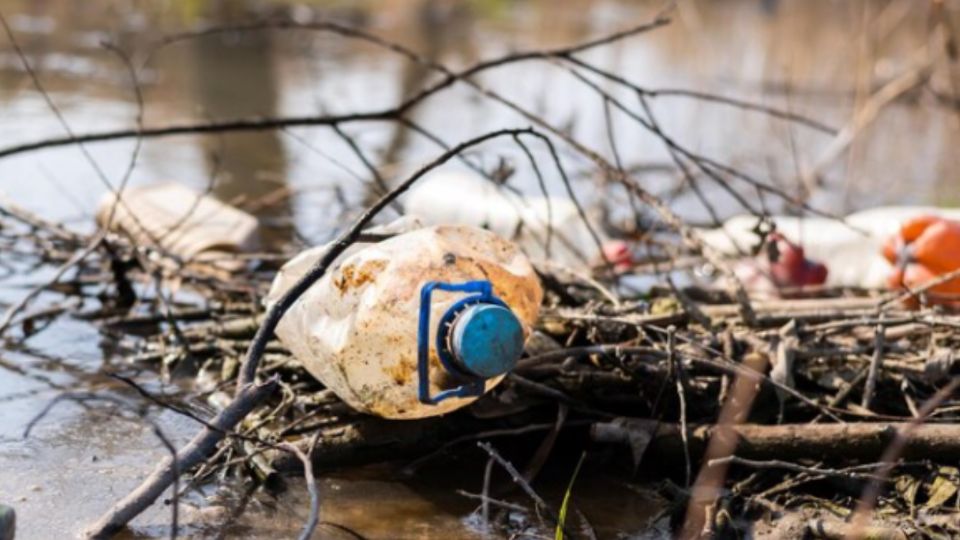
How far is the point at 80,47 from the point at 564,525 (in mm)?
8465

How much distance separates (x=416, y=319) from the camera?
2434 mm

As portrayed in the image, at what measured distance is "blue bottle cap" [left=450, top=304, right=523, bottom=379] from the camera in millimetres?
2246

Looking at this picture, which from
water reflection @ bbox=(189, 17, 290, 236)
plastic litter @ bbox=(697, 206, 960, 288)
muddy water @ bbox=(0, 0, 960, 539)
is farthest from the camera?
water reflection @ bbox=(189, 17, 290, 236)

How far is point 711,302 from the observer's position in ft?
11.6

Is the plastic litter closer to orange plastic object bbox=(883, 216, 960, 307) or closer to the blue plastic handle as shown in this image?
orange plastic object bbox=(883, 216, 960, 307)

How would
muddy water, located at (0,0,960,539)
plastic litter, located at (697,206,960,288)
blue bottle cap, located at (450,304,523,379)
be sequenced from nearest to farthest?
blue bottle cap, located at (450,304,523,379), muddy water, located at (0,0,960,539), plastic litter, located at (697,206,960,288)

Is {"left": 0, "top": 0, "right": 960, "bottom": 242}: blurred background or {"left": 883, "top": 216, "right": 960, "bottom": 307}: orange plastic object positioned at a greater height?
{"left": 0, "top": 0, "right": 960, "bottom": 242}: blurred background

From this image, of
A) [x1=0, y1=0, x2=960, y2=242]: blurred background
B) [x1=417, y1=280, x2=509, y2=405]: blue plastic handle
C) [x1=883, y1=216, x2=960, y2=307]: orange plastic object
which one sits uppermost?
[x1=0, y1=0, x2=960, y2=242]: blurred background

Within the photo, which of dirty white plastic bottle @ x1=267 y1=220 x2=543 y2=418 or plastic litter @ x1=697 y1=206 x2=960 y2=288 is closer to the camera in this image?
dirty white plastic bottle @ x1=267 y1=220 x2=543 y2=418

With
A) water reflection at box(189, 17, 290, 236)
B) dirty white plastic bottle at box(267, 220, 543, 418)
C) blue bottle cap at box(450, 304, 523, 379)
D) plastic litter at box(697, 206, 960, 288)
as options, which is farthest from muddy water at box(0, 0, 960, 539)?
plastic litter at box(697, 206, 960, 288)

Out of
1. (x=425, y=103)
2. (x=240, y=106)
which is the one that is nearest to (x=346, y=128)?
(x=240, y=106)

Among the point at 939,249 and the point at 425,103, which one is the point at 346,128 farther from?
the point at 939,249

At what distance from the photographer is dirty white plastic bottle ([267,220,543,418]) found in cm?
230

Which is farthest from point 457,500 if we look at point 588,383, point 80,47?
point 80,47
